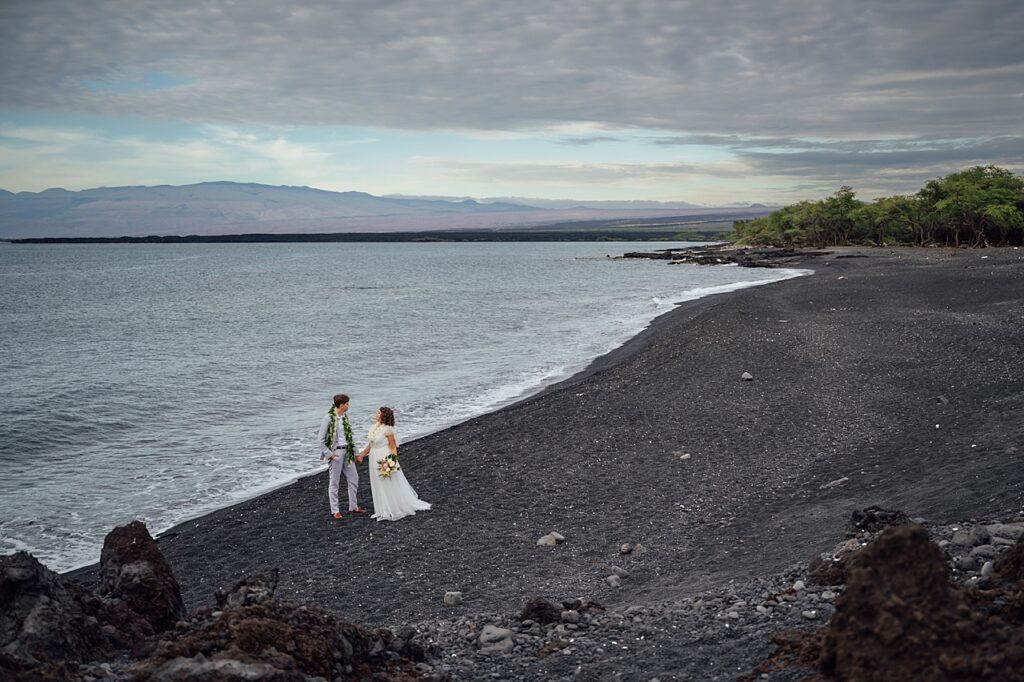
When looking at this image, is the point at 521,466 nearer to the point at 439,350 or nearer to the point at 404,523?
the point at 404,523

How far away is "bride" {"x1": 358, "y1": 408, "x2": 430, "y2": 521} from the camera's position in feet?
45.7

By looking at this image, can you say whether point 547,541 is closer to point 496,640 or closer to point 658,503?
point 658,503

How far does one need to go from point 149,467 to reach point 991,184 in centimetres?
11103

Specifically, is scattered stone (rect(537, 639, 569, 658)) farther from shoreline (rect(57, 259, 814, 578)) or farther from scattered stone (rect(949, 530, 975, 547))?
shoreline (rect(57, 259, 814, 578))

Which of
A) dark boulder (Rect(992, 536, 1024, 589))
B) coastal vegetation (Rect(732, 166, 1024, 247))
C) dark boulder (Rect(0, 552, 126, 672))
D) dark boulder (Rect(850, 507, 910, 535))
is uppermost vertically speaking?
coastal vegetation (Rect(732, 166, 1024, 247))

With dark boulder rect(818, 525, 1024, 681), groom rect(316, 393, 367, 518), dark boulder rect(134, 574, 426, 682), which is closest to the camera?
dark boulder rect(818, 525, 1024, 681)

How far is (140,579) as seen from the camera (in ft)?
26.3

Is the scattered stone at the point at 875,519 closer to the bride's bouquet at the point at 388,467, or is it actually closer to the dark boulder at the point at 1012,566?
the dark boulder at the point at 1012,566

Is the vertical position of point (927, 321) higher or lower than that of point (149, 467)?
higher

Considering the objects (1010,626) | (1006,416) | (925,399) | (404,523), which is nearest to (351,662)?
(1010,626)

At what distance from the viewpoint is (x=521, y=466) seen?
1647cm

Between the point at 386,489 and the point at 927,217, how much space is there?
11181 cm

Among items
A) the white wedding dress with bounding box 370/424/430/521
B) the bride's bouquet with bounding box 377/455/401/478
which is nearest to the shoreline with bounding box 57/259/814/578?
the white wedding dress with bounding box 370/424/430/521

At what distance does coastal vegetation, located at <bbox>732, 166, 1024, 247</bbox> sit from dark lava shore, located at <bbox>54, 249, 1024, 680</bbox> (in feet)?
276
